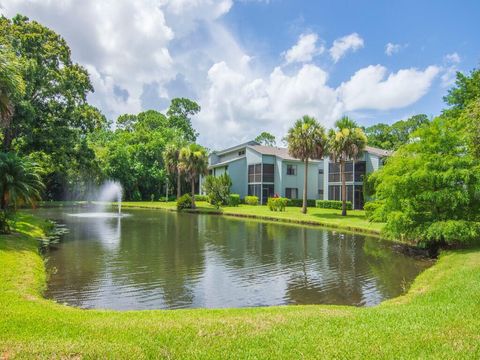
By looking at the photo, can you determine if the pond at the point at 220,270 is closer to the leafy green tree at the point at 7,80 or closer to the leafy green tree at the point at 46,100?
the leafy green tree at the point at 7,80

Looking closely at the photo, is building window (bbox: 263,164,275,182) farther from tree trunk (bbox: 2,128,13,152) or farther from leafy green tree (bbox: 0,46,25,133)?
leafy green tree (bbox: 0,46,25,133)

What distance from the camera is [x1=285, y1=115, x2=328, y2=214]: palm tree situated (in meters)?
37.3

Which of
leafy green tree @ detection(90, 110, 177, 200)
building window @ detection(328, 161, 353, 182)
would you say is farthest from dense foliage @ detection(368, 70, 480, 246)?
leafy green tree @ detection(90, 110, 177, 200)

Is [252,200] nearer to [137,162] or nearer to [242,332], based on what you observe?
[137,162]

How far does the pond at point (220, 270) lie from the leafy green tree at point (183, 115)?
71262mm

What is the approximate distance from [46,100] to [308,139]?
2235cm

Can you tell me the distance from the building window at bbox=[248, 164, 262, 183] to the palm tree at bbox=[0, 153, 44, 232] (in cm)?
3577

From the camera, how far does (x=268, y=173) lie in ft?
171

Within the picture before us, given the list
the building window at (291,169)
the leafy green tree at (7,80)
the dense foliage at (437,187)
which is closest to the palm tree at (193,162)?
the building window at (291,169)

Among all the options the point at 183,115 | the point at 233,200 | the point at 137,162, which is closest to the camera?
the point at 233,200

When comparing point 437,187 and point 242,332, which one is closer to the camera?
point 242,332

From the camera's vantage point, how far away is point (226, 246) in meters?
20.1

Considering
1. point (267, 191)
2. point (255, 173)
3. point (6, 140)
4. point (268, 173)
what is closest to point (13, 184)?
point (6, 140)

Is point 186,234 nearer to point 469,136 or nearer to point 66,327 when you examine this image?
point 469,136
